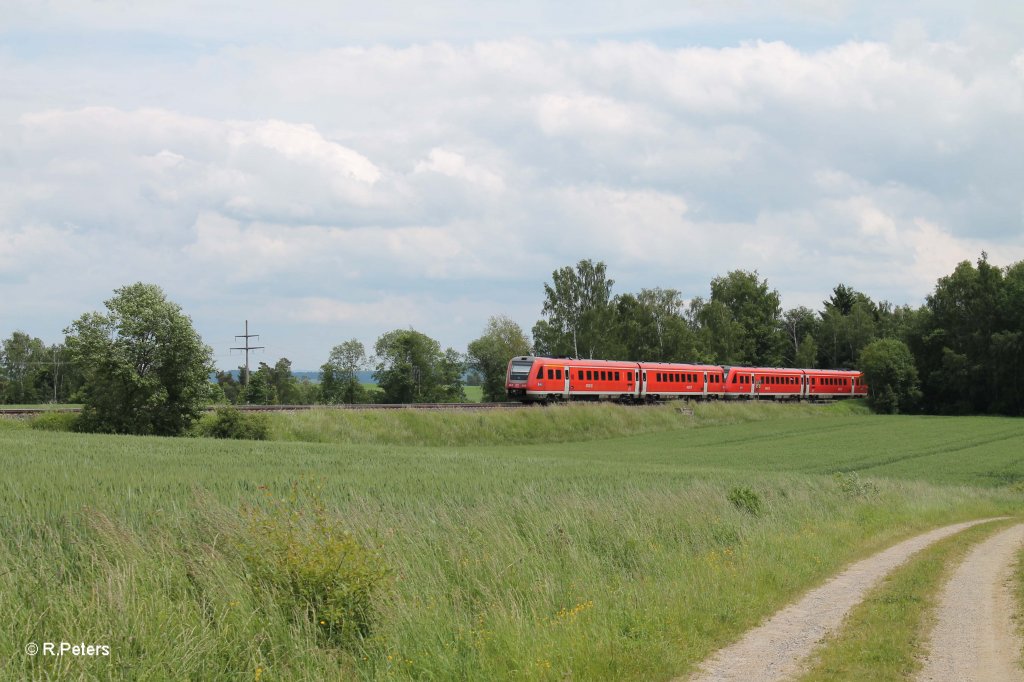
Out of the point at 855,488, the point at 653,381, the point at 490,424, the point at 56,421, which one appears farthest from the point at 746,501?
the point at 653,381

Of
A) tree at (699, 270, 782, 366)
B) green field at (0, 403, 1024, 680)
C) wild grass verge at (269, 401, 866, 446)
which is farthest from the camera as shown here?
tree at (699, 270, 782, 366)

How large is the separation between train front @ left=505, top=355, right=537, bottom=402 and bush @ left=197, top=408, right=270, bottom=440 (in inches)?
694

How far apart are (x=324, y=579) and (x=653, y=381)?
54.7 metres

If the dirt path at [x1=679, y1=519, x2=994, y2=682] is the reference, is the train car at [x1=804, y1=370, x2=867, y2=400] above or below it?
above

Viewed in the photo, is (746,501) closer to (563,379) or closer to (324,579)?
(324,579)

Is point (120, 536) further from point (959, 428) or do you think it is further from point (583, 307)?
point (583, 307)

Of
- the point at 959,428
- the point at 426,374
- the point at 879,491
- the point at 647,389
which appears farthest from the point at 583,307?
the point at 879,491

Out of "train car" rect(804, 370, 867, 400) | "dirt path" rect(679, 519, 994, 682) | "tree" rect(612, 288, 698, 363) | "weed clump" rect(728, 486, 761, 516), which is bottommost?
"dirt path" rect(679, 519, 994, 682)

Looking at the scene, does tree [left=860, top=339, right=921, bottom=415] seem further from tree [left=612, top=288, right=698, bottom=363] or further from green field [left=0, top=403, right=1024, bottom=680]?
green field [left=0, top=403, right=1024, bottom=680]

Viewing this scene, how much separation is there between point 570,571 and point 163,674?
18.2ft

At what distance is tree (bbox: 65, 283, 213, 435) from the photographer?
143 feet

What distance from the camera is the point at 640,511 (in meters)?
15.7

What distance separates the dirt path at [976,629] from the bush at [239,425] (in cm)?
3237

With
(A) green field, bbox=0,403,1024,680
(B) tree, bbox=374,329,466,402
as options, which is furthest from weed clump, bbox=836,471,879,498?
(B) tree, bbox=374,329,466,402
